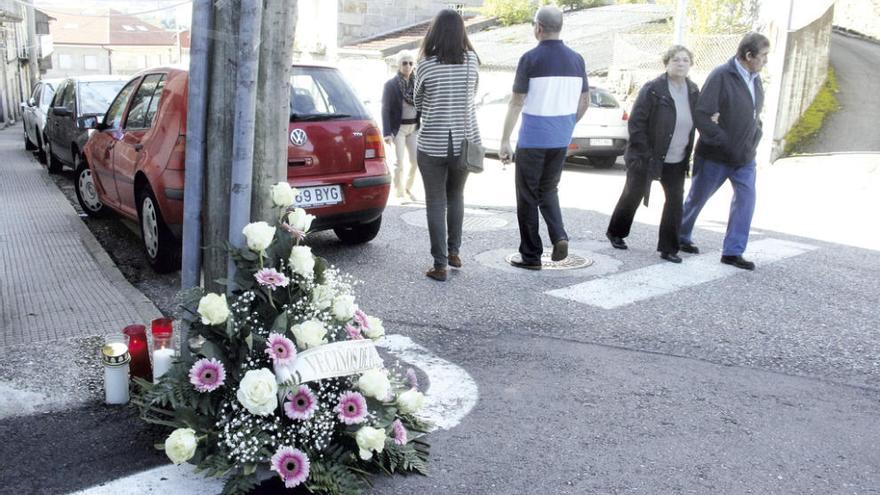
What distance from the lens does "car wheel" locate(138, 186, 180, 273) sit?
20.3 ft

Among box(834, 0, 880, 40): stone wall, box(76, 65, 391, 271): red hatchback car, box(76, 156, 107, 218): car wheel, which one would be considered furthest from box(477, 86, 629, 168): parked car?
box(834, 0, 880, 40): stone wall

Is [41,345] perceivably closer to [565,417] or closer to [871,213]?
[565,417]

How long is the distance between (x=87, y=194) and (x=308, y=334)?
6.50 m

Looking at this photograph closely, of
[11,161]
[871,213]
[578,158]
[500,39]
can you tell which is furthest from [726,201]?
[500,39]

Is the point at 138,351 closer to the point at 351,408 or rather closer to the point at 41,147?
the point at 351,408

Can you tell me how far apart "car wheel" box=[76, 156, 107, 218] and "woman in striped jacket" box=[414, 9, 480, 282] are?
171 inches

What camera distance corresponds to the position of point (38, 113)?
49.8ft

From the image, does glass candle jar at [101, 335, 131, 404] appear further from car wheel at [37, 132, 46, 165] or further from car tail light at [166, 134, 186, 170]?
car wheel at [37, 132, 46, 165]

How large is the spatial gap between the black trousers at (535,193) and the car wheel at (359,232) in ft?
4.62

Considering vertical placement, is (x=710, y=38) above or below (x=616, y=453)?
above

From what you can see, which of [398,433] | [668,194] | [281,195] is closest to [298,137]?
[281,195]

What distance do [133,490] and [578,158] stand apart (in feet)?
44.0

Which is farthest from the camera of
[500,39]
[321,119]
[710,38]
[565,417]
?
[500,39]

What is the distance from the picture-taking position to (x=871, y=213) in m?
9.80
